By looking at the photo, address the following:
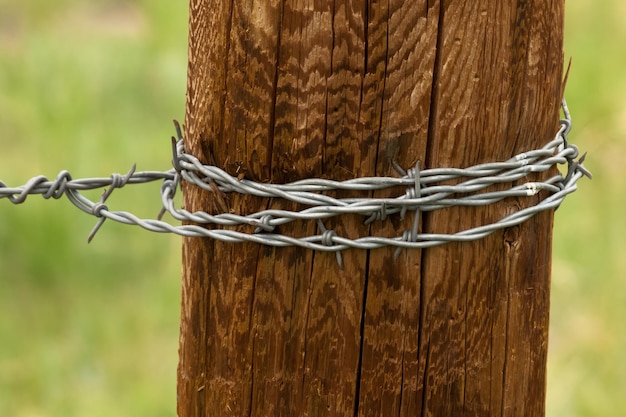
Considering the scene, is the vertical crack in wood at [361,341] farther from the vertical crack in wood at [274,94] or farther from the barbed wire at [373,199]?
the vertical crack in wood at [274,94]

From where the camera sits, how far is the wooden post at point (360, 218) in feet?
5.57

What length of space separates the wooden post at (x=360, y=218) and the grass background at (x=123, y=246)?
2.57m

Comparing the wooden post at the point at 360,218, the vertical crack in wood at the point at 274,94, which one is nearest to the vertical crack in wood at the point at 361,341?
the wooden post at the point at 360,218

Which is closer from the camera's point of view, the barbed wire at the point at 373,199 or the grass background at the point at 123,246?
the barbed wire at the point at 373,199

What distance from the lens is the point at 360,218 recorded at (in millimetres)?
1753

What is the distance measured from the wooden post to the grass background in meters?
2.57

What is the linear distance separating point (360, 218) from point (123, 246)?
3825 millimetres

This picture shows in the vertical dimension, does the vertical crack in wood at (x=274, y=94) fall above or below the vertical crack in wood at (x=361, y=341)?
above

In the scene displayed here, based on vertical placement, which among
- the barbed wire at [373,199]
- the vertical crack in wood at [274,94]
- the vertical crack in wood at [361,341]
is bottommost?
the vertical crack in wood at [361,341]

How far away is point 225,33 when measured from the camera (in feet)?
5.82

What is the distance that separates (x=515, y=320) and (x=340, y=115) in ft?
1.88

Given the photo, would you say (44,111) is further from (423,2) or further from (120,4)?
(423,2)

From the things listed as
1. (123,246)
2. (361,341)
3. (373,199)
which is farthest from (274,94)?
(123,246)

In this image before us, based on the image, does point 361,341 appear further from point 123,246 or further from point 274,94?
point 123,246
